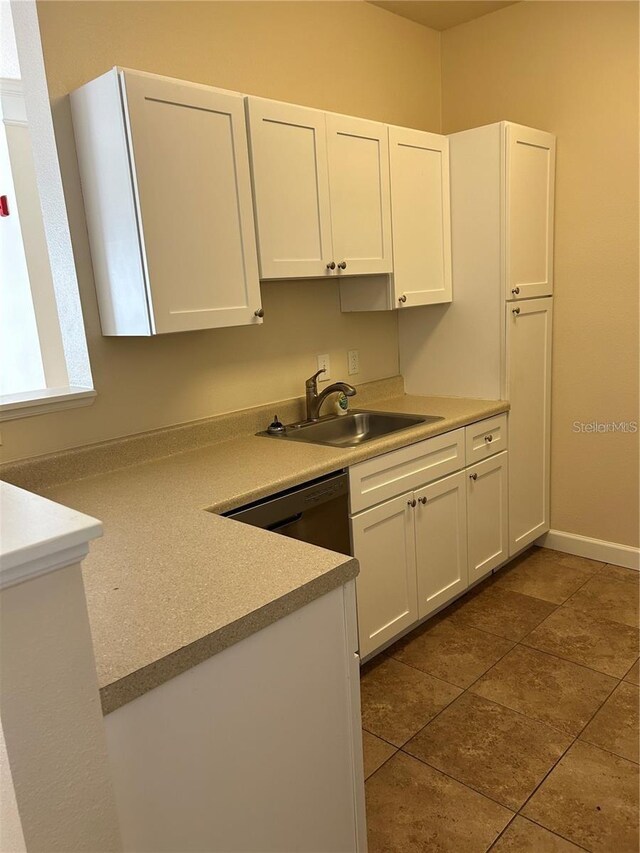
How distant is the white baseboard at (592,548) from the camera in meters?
3.20

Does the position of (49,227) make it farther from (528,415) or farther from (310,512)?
(528,415)

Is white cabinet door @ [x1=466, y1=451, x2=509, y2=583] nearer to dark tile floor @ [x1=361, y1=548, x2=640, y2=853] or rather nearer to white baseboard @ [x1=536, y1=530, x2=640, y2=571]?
dark tile floor @ [x1=361, y1=548, x2=640, y2=853]

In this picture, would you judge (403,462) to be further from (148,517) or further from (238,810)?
(238,810)

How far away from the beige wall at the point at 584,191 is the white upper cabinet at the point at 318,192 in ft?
3.28

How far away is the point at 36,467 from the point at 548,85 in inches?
112

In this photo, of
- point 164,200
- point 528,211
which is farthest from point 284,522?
point 528,211

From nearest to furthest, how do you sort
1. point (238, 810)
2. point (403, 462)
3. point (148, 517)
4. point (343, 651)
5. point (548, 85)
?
1. point (238, 810)
2. point (343, 651)
3. point (148, 517)
4. point (403, 462)
5. point (548, 85)

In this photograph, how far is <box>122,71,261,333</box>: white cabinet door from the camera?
6.36 ft

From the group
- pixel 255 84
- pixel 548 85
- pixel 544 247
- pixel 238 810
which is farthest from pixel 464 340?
pixel 238 810

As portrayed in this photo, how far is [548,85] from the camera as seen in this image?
3070mm

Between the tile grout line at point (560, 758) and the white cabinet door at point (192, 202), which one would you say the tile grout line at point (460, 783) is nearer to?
the tile grout line at point (560, 758)

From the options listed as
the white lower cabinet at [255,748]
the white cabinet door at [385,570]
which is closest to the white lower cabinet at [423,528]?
the white cabinet door at [385,570]

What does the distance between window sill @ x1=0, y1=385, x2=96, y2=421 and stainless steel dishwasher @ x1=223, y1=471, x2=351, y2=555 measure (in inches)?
27.5

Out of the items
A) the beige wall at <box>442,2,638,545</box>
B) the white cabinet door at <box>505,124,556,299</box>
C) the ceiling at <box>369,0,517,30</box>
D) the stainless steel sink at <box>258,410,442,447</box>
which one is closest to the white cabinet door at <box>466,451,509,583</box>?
the stainless steel sink at <box>258,410,442,447</box>
